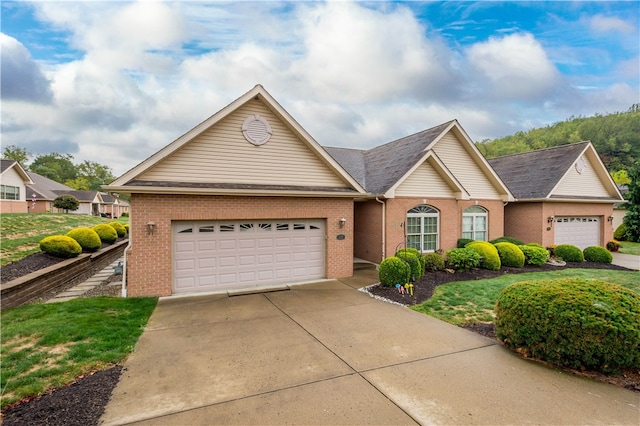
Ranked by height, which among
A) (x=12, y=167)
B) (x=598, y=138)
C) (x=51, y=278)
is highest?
(x=598, y=138)

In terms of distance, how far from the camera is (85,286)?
996 centimetres

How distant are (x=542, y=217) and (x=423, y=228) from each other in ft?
24.9

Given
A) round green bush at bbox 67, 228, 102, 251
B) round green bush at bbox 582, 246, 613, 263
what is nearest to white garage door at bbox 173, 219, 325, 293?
round green bush at bbox 67, 228, 102, 251

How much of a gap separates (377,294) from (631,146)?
74234mm

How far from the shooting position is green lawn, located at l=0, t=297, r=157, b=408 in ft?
14.1

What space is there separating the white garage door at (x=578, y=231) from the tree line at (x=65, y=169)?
279ft

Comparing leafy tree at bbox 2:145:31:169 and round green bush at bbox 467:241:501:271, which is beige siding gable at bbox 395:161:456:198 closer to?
round green bush at bbox 467:241:501:271

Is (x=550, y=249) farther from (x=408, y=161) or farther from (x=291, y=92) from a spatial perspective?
(x=291, y=92)

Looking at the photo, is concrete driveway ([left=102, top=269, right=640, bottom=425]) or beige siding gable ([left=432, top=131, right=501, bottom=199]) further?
beige siding gable ([left=432, top=131, right=501, bottom=199])

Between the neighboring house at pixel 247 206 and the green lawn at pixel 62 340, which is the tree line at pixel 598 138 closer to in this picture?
the neighboring house at pixel 247 206

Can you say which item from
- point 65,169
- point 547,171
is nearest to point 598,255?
point 547,171

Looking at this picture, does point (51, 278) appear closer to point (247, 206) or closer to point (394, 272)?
point (247, 206)

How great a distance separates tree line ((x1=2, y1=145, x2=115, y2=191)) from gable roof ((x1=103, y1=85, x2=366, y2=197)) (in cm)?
7782

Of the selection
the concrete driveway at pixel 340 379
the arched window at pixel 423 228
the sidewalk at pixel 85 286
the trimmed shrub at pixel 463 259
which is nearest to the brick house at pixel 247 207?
the arched window at pixel 423 228
